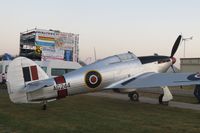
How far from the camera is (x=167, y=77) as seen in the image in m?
15.2

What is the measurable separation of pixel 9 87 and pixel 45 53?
31948 mm

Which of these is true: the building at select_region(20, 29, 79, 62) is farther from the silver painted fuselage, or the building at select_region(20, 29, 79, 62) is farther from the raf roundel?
the raf roundel

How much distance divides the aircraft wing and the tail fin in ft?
11.5

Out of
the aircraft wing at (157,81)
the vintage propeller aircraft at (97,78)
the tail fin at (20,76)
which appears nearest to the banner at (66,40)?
the vintage propeller aircraft at (97,78)

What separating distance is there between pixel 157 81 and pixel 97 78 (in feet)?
8.59

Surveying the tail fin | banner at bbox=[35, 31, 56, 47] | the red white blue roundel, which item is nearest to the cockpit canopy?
the red white blue roundel

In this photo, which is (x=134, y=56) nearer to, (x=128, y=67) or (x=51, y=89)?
(x=128, y=67)

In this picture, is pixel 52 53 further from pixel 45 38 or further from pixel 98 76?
pixel 98 76

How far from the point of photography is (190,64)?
269 ft

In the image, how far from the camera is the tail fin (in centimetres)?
1255

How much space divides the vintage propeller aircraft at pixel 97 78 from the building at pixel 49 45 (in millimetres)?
26870

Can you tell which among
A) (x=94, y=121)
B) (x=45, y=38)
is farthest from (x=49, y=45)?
(x=94, y=121)

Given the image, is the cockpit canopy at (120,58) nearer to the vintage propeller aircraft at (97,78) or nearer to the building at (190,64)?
the vintage propeller aircraft at (97,78)

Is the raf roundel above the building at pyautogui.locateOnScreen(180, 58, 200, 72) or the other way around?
the other way around
